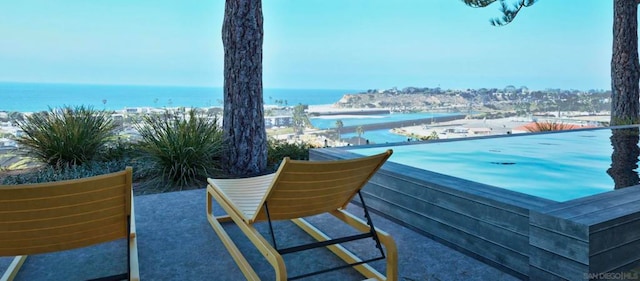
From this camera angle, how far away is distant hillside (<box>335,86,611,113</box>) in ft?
43.8

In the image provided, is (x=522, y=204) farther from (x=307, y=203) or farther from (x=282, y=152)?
(x=282, y=152)

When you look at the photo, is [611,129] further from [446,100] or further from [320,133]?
[446,100]

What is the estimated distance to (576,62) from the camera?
701 inches

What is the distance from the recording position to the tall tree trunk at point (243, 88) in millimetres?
5434

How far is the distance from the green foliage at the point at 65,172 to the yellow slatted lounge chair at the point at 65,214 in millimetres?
3132

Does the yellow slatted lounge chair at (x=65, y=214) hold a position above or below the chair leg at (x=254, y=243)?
above

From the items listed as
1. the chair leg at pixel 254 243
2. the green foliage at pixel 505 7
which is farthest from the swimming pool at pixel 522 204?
the green foliage at pixel 505 7

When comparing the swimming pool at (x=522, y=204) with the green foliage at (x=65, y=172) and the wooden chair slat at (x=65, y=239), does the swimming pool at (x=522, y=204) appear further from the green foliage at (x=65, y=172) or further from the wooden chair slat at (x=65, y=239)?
the green foliage at (x=65, y=172)

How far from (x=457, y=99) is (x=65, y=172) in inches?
519

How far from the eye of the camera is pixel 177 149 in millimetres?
4980

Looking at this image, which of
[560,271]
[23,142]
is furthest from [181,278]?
[23,142]

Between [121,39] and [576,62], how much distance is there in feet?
69.9

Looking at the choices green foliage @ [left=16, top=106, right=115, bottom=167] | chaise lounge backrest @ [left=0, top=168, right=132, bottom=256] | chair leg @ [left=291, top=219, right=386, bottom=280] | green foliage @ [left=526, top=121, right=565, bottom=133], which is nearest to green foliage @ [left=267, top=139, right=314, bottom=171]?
green foliage @ [left=16, top=106, right=115, bottom=167]

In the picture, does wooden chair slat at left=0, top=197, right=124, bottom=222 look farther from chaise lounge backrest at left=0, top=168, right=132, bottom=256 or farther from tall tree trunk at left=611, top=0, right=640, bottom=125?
tall tree trunk at left=611, top=0, right=640, bottom=125
